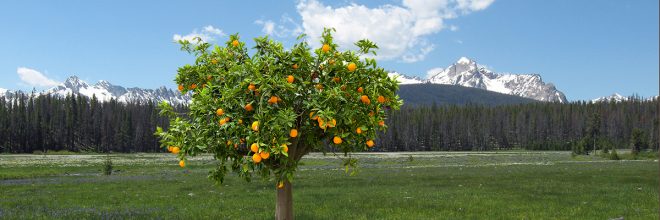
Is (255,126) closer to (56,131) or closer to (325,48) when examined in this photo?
(325,48)

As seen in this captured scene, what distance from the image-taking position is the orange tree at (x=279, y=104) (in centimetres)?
1099

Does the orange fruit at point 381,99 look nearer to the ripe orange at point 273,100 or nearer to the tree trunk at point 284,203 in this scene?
the ripe orange at point 273,100

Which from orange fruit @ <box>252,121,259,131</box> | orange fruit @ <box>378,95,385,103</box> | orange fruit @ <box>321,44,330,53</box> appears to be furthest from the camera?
orange fruit @ <box>321,44,330,53</box>

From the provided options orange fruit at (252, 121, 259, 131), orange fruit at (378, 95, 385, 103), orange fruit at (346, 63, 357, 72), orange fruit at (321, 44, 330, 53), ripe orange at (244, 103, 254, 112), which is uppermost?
orange fruit at (321, 44, 330, 53)

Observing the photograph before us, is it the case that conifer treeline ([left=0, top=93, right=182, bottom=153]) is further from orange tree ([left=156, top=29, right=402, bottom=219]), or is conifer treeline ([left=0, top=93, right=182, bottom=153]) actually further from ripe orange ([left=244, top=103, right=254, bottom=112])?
ripe orange ([left=244, top=103, right=254, bottom=112])

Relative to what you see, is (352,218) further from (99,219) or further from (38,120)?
(38,120)

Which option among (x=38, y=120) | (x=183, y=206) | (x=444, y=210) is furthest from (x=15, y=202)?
(x=38, y=120)

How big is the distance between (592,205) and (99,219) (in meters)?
22.9

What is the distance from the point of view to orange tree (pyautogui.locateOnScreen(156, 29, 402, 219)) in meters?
11.0

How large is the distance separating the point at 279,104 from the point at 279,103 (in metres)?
0.04

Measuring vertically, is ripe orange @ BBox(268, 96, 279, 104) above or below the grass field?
above

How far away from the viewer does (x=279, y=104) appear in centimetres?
1158

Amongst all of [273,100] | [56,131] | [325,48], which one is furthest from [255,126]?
[56,131]

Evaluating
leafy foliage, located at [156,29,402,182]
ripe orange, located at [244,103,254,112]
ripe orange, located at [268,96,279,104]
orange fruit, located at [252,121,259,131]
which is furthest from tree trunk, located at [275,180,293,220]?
orange fruit, located at [252,121,259,131]
